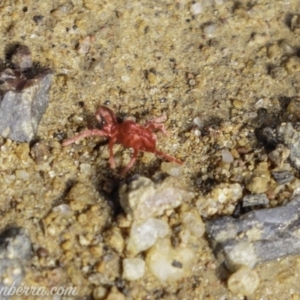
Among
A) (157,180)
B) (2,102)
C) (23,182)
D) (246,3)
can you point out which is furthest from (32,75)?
(246,3)

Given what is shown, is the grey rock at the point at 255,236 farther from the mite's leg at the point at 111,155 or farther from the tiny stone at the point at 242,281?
the mite's leg at the point at 111,155

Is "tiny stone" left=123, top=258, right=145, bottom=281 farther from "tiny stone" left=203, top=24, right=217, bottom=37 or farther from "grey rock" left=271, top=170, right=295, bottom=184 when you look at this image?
"tiny stone" left=203, top=24, right=217, bottom=37

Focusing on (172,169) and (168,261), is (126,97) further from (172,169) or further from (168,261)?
(168,261)

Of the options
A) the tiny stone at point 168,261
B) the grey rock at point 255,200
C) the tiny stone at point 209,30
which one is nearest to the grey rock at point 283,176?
the grey rock at point 255,200

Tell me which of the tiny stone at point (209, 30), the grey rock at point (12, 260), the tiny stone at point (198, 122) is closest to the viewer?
the grey rock at point (12, 260)

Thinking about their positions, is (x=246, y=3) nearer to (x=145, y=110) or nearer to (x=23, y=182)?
(x=145, y=110)

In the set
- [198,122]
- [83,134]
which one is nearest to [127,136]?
[83,134]
